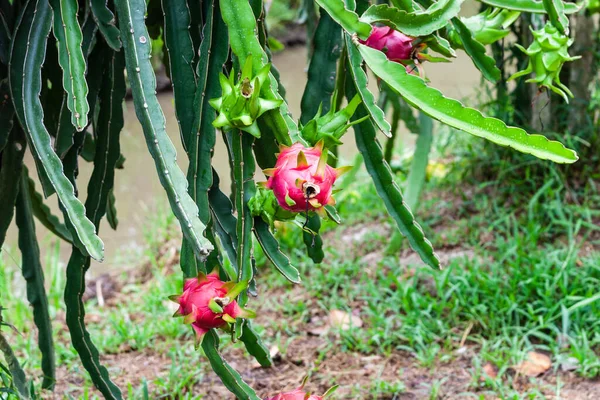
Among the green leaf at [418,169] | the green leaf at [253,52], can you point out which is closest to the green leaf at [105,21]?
→ the green leaf at [253,52]

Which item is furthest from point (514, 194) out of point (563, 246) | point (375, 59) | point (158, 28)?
point (375, 59)

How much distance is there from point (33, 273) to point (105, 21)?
0.71 metres

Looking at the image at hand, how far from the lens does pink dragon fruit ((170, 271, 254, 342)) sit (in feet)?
3.19

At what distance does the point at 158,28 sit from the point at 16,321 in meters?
1.23

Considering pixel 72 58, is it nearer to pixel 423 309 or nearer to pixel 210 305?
pixel 210 305

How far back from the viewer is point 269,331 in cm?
227

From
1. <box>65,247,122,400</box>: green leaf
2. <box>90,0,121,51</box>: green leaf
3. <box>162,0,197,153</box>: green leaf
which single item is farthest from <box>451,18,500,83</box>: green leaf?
<box>65,247,122,400</box>: green leaf

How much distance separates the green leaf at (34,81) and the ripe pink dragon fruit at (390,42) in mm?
531

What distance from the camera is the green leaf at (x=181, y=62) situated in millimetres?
1202

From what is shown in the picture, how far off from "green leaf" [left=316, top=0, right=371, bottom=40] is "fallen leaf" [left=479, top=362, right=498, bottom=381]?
43.5 inches

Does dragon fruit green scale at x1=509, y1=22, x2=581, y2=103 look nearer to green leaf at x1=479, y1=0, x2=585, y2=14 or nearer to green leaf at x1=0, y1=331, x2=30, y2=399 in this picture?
green leaf at x1=479, y1=0, x2=585, y2=14

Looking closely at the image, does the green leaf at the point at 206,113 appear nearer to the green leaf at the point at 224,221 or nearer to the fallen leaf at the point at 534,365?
the green leaf at the point at 224,221

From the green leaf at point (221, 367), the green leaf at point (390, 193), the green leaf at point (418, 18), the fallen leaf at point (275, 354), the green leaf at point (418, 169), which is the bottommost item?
the fallen leaf at point (275, 354)

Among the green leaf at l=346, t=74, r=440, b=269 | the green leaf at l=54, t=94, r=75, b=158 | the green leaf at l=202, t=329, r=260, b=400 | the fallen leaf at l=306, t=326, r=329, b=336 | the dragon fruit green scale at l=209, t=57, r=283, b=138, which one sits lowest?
the fallen leaf at l=306, t=326, r=329, b=336
